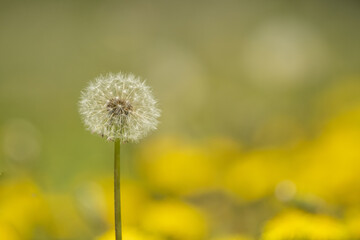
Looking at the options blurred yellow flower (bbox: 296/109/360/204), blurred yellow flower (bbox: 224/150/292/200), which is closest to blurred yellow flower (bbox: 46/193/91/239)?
blurred yellow flower (bbox: 224/150/292/200)

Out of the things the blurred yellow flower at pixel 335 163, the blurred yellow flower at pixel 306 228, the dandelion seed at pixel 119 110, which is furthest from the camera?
the blurred yellow flower at pixel 335 163

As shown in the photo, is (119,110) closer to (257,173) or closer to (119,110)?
(119,110)

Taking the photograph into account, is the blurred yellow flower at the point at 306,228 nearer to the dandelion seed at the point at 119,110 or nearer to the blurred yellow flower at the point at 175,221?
the blurred yellow flower at the point at 175,221

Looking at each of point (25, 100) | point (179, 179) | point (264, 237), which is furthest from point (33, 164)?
point (264, 237)

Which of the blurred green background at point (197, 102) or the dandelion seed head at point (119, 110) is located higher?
the blurred green background at point (197, 102)

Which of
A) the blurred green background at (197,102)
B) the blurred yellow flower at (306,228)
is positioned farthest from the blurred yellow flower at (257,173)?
the blurred yellow flower at (306,228)

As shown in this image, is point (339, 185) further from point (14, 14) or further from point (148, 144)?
point (14, 14)

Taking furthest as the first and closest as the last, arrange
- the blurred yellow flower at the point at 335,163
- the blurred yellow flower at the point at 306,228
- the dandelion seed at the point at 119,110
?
the blurred yellow flower at the point at 335,163 < the blurred yellow flower at the point at 306,228 < the dandelion seed at the point at 119,110

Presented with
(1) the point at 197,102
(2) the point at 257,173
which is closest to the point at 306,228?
(2) the point at 257,173
